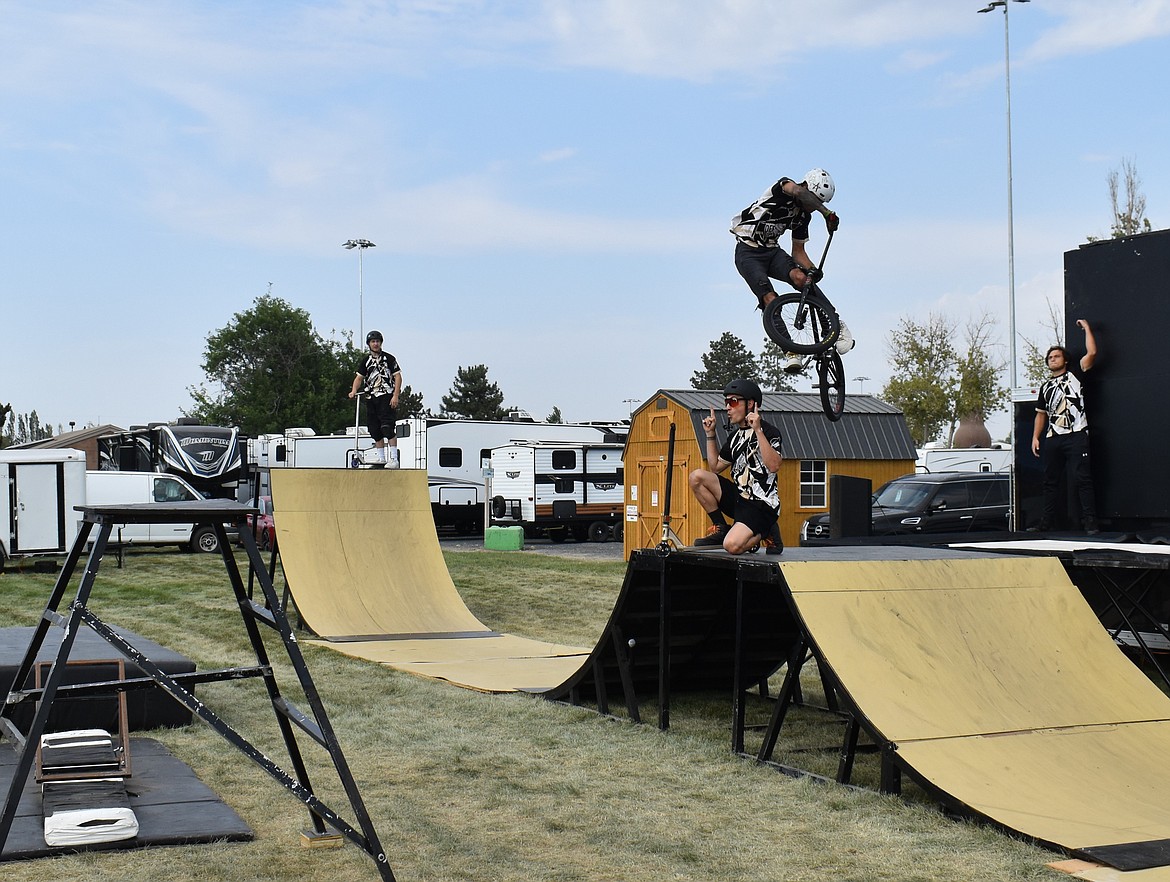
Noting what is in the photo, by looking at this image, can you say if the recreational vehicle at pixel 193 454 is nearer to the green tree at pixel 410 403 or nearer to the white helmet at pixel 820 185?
the white helmet at pixel 820 185

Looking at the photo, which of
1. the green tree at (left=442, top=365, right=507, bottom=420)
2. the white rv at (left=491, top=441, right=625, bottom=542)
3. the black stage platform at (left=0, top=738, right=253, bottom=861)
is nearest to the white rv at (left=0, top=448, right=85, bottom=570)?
the white rv at (left=491, top=441, right=625, bottom=542)

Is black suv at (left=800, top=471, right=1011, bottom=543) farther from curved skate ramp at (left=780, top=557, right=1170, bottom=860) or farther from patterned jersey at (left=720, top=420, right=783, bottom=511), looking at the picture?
curved skate ramp at (left=780, top=557, right=1170, bottom=860)

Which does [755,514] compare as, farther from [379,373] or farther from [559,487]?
[559,487]

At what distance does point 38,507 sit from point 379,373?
9.23 metres

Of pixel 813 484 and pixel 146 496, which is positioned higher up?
pixel 813 484

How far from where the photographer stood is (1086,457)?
36.2 ft

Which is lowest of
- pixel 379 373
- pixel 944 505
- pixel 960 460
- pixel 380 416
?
pixel 944 505

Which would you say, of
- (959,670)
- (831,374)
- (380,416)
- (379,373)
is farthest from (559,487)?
(959,670)

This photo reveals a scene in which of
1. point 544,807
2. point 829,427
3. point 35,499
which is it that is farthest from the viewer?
point 829,427

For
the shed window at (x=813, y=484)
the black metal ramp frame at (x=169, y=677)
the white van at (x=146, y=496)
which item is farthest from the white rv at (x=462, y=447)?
the black metal ramp frame at (x=169, y=677)

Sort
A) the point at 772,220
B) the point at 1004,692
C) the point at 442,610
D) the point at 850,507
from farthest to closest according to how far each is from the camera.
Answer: the point at 442,610 → the point at 850,507 → the point at 772,220 → the point at 1004,692

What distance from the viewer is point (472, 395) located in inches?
3976

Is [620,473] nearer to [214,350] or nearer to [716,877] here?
[716,877]

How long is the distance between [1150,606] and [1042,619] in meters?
1.99
